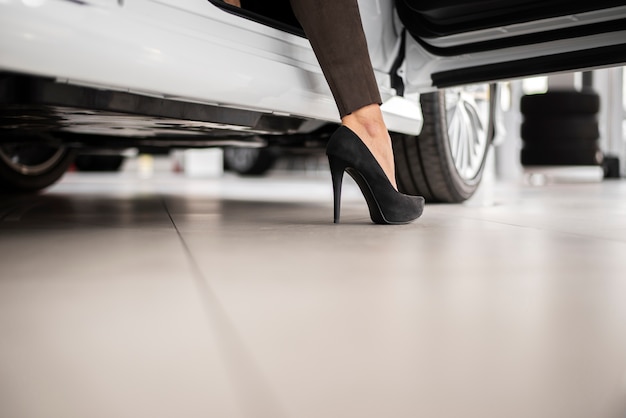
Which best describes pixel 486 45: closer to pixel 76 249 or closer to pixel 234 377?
pixel 76 249

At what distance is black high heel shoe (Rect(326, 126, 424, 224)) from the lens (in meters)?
1.04

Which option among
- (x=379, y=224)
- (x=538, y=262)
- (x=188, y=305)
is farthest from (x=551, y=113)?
(x=188, y=305)

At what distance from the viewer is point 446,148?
1672mm

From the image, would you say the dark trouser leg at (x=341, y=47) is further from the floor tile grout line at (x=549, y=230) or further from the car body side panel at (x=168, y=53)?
the floor tile grout line at (x=549, y=230)

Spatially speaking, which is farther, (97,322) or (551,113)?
(551,113)

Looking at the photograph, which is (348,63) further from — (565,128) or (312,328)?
(565,128)

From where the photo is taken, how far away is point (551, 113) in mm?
4531

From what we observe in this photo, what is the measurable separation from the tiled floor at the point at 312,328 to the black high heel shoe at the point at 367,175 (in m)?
0.17

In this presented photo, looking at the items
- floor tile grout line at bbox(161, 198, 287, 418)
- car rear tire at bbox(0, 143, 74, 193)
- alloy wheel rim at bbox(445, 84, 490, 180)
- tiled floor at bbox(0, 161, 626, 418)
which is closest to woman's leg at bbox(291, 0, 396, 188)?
A: tiled floor at bbox(0, 161, 626, 418)

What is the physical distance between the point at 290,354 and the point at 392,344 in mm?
70

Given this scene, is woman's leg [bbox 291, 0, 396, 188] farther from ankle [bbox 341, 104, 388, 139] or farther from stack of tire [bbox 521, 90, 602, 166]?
stack of tire [bbox 521, 90, 602, 166]

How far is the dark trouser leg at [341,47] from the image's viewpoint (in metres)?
1.00

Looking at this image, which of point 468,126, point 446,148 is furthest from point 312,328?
point 468,126

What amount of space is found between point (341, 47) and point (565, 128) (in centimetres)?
395
